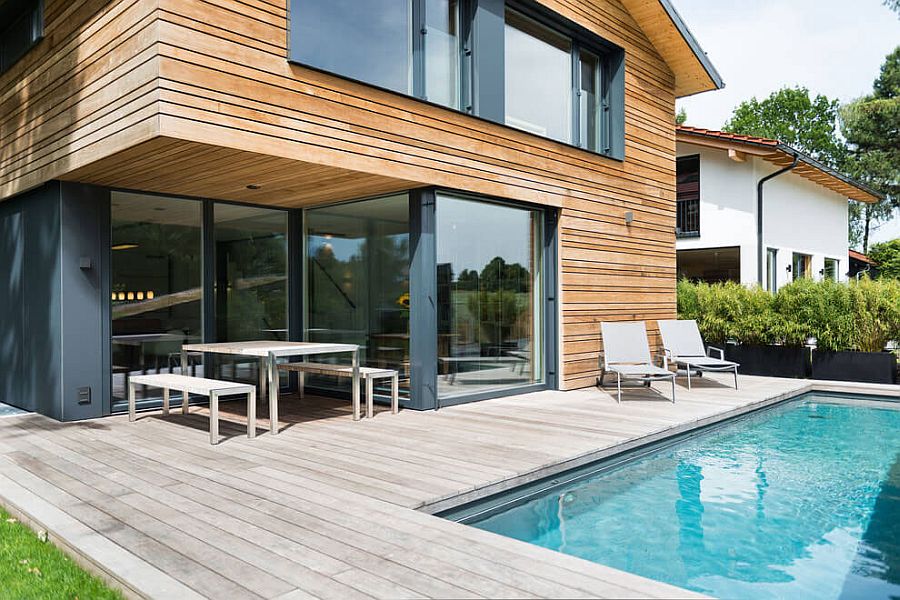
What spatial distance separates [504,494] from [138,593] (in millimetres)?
2132

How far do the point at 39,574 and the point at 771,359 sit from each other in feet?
32.8

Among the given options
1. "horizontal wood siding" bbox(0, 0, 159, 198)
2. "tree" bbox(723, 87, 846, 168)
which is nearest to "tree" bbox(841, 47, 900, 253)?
"tree" bbox(723, 87, 846, 168)

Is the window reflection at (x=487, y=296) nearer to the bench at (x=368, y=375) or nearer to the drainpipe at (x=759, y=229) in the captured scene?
the bench at (x=368, y=375)

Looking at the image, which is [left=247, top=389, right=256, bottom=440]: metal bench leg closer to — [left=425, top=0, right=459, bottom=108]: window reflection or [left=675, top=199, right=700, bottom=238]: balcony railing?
[left=425, top=0, right=459, bottom=108]: window reflection

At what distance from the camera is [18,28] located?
6500mm

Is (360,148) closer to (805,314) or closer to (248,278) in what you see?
(248,278)

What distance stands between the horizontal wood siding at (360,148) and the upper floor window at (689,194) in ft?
16.5

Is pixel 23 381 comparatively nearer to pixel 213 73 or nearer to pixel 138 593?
pixel 213 73

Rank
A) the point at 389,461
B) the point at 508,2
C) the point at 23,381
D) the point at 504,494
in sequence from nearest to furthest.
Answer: the point at 504,494 → the point at 389,461 → the point at 23,381 → the point at 508,2

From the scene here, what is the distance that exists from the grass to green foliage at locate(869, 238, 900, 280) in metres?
30.8

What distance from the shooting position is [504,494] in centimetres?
398

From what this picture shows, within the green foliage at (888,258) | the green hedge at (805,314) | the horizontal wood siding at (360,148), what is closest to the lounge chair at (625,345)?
the horizontal wood siding at (360,148)

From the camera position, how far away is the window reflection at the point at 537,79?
7578 mm

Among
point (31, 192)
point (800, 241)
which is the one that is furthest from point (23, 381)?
point (800, 241)
